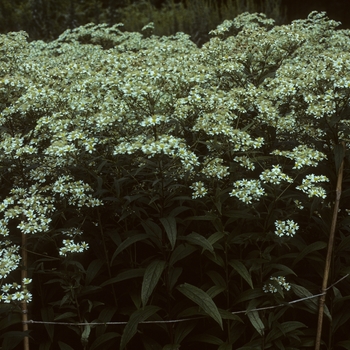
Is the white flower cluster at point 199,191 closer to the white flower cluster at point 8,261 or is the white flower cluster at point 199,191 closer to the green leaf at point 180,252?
the green leaf at point 180,252

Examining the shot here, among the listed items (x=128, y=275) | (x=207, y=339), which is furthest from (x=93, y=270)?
(x=207, y=339)

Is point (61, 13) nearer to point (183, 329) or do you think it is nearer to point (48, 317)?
point (48, 317)

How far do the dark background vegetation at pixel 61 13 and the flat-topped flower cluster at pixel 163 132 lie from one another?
7.20 meters

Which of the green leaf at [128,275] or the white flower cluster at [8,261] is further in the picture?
the green leaf at [128,275]

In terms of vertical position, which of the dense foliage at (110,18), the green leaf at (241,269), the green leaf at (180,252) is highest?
the dense foliage at (110,18)

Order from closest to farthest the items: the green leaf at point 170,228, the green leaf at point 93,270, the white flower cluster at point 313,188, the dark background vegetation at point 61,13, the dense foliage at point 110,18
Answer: the green leaf at point 170,228 → the white flower cluster at point 313,188 → the green leaf at point 93,270 → the dense foliage at point 110,18 → the dark background vegetation at point 61,13

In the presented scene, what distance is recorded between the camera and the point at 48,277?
9.90 feet

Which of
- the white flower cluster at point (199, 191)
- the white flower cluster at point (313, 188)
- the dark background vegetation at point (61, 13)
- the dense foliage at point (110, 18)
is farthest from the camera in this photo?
the dark background vegetation at point (61, 13)

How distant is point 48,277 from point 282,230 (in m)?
1.57

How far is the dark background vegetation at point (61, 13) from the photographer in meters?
10.6

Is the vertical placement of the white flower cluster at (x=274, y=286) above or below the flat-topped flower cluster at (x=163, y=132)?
below

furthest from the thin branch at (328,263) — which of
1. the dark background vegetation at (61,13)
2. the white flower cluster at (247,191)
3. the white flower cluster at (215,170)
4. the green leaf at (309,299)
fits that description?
the dark background vegetation at (61,13)

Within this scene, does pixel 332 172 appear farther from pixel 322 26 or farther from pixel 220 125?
pixel 322 26

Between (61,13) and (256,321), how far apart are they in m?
11.2
